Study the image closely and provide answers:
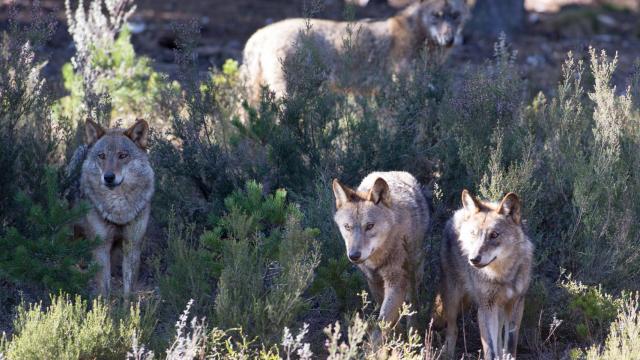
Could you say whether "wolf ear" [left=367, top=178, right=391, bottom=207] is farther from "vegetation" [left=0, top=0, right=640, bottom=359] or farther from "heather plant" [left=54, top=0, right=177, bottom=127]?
"heather plant" [left=54, top=0, right=177, bottom=127]

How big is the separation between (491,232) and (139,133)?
3104 mm

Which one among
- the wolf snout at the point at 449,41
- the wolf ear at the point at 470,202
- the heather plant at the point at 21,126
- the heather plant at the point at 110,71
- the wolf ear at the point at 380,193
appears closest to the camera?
the wolf ear at the point at 470,202

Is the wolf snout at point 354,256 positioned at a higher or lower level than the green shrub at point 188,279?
higher

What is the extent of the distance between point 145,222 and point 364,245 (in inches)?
81.4

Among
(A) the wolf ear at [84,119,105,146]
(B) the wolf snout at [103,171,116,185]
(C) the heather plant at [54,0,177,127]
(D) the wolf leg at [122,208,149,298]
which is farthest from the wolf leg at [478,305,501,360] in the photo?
(C) the heather plant at [54,0,177,127]

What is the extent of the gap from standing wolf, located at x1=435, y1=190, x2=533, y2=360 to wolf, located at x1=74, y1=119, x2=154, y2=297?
251 centimetres

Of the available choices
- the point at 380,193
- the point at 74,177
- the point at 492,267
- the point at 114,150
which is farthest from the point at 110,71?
the point at 492,267

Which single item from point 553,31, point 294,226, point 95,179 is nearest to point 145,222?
point 95,179

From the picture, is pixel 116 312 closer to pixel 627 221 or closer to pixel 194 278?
pixel 194 278

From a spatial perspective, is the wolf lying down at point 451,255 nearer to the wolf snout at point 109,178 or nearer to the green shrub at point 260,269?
the green shrub at point 260,269

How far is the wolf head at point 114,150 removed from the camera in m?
7.68

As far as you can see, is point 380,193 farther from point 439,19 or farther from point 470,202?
point 439,19

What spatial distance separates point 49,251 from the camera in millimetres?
6941

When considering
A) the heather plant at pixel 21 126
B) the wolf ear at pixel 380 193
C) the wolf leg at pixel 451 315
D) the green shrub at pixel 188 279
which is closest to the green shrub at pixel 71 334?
the green shrub at pixel 188 279
